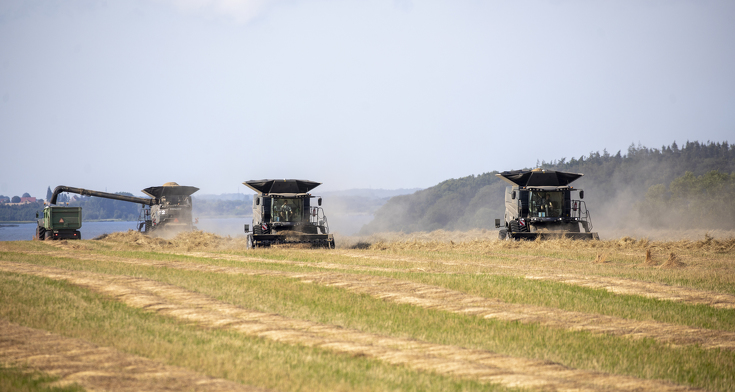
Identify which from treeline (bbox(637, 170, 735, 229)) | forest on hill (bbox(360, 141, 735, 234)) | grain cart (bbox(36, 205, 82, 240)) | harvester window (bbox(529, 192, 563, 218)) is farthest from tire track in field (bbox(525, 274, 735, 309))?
treeline (bbox(637, 170, 735, 229))

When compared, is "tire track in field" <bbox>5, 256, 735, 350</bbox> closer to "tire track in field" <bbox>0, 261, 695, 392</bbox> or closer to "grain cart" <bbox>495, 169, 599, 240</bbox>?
"tire track in field" <bbox>0, 261, 695, 392</bbox>

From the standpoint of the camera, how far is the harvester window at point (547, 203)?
30062 mm

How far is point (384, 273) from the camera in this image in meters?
17.0

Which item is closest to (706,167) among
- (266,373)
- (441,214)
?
(441,214)

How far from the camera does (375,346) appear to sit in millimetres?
8406

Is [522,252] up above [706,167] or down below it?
below

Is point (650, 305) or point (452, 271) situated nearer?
point (650, 305)

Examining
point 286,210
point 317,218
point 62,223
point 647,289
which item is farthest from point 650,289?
point 62,223

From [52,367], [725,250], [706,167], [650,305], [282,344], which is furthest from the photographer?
[706,167]

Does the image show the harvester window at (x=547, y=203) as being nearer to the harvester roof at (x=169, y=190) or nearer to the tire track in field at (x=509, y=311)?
the tire track in field at (x=509, y=311)

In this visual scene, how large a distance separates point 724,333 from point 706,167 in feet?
325

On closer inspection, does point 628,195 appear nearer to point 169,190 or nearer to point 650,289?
point 169,190

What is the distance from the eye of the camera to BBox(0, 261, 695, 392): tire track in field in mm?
6938

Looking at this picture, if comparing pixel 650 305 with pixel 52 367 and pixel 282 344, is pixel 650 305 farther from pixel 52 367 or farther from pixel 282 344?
pixel 52 367
